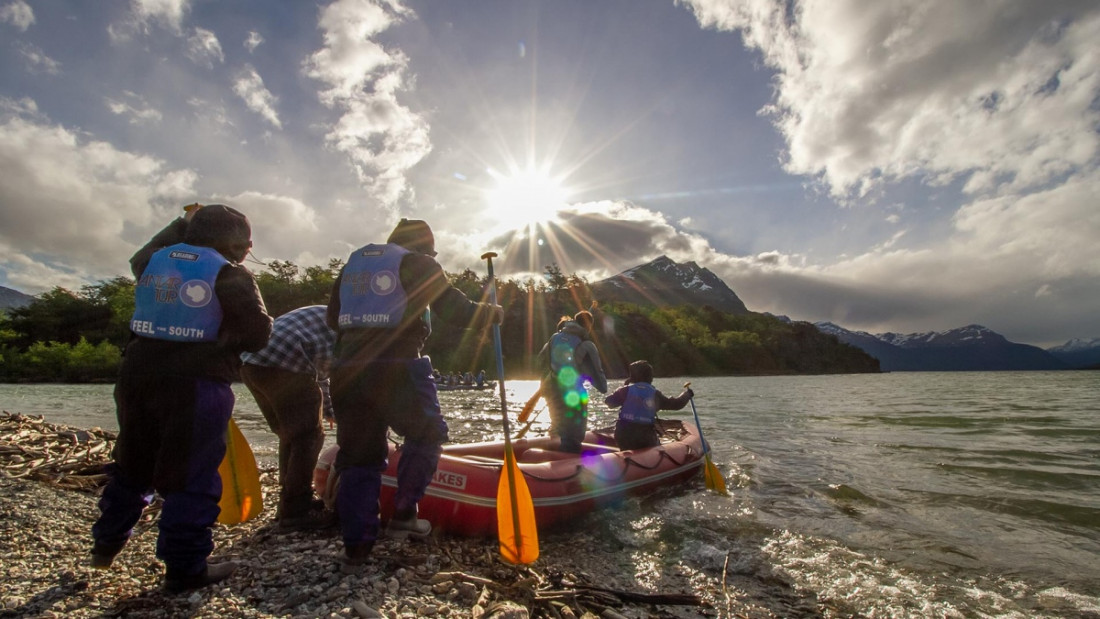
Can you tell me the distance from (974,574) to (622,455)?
11.6ft

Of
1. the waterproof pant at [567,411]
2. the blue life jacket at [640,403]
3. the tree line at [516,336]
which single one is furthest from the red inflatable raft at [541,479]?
the tree line at [516,336]

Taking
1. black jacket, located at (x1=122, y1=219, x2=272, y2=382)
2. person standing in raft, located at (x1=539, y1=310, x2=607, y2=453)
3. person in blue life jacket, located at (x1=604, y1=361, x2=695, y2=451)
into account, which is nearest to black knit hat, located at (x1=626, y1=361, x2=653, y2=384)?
person in blue life jacket, located at (x1=604, y1=361, x2=695, y2=451)

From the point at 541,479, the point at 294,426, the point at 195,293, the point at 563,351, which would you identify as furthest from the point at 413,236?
the point at 563,351

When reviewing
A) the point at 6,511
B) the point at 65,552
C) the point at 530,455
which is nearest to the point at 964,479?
the point at 530,455

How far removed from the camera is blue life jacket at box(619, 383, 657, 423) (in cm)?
770

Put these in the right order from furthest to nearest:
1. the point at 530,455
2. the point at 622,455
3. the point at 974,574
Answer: the point at 530,455
the point at 622,455
the point at 974,574

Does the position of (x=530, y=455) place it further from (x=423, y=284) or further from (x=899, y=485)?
(x=899, y=485)

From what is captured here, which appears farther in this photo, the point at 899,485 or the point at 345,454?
the point at 899,485

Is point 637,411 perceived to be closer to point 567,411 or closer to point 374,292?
point 567,411

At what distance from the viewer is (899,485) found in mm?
7480

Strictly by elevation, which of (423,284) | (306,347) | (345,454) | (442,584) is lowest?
(442,584)

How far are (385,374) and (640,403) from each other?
5098 mm

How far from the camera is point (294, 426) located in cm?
399

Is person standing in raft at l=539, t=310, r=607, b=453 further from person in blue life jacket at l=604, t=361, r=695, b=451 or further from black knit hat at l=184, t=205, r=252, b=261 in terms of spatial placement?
black knit hat at l=184, t=205, r=252, b=261
